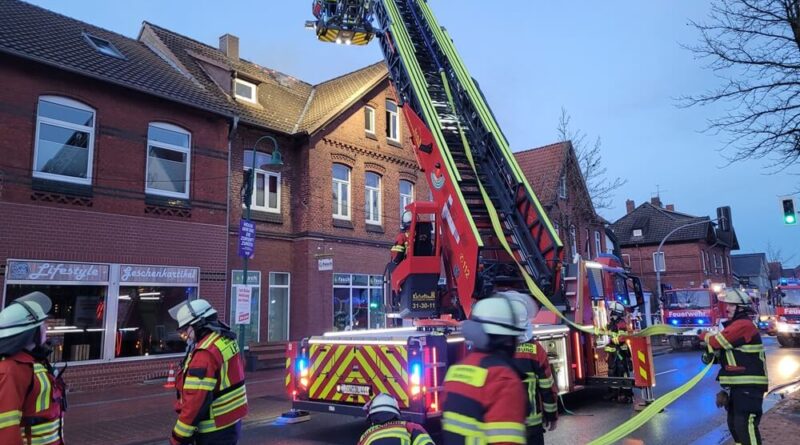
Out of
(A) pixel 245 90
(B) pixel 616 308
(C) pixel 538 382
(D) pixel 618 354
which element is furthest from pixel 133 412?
(A) pixel 245 90

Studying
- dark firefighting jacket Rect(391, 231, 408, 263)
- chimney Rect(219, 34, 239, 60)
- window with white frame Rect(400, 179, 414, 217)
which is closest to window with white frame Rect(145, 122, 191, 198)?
chimney Rect(219, 34, 239, 60)

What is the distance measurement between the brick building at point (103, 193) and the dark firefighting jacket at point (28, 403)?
10.2 metres

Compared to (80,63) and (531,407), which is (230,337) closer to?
(531,407)

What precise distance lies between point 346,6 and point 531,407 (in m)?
9.62

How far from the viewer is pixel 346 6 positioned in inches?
459

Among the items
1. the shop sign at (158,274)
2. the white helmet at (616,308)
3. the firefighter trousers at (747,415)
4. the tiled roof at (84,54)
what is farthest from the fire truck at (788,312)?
the tiled roof at (84,54)

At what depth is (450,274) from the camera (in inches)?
318

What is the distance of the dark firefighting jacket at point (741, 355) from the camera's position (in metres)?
5.49

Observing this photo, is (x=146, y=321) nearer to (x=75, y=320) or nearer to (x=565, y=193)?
(x=75, y=320)

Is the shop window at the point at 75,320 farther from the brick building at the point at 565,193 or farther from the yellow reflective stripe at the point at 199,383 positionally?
the brick building at the point at 565,193

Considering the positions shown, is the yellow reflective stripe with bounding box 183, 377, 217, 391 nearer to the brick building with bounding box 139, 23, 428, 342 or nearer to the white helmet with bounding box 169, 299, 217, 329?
the white helmet with bounding box 169, 299, 217, 329

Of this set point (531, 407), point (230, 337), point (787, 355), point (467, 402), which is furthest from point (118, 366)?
point (787, 355)

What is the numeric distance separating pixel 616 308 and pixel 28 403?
900cm

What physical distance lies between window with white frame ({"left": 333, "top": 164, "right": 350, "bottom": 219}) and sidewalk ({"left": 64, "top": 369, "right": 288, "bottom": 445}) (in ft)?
23.5
